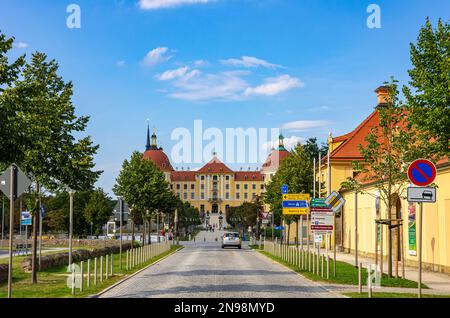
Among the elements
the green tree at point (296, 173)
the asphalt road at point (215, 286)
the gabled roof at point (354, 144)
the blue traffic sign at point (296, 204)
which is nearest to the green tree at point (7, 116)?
the asphalt road at point (215, 286)

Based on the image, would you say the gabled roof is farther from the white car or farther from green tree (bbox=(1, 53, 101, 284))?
green tree (bbox=(1, 53, 101, 284))

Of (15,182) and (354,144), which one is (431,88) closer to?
(15,182)

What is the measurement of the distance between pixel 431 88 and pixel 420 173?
493cm

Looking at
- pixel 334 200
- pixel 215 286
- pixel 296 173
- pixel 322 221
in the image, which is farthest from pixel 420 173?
pixel 296 173

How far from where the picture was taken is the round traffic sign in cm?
1424

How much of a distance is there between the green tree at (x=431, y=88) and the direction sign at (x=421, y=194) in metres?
3.93

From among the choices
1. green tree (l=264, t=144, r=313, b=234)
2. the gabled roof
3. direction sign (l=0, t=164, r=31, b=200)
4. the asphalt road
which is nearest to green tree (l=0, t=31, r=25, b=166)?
direction sign (l=0, t=164, r=31, b=200)

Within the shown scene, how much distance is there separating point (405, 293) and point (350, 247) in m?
31.1

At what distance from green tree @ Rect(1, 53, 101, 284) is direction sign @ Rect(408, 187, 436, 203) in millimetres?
11013
